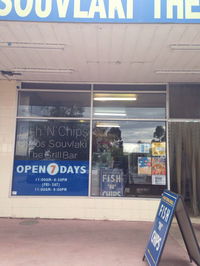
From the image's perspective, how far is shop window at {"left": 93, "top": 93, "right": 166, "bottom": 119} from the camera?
6289 millimetres

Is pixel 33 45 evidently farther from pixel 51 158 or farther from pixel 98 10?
pixel 51 158

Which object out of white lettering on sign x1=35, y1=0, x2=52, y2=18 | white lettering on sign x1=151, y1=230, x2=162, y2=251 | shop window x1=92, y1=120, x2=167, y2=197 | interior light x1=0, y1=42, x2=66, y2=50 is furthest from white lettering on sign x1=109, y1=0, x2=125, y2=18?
white lettering on sign x1=151, y1=230, x2=162, y2=251

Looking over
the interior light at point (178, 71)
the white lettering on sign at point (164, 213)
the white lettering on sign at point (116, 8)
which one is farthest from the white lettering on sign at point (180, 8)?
the white lettering on sign at point (164, 213)

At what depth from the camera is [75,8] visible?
140 inches

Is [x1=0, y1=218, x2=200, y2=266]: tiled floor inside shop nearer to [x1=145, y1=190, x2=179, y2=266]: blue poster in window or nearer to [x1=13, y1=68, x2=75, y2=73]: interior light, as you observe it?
[x1=145, y1=190, x2=179, y2=266]: blue poster in window

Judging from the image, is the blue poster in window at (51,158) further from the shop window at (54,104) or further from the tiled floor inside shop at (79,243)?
the tiled floor inside shop at (79,243)

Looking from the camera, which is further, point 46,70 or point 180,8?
point 46,70

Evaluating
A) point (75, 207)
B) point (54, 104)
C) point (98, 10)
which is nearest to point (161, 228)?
point (75, 207)

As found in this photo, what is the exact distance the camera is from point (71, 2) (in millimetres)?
3564

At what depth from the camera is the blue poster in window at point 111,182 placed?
6059 millimetres

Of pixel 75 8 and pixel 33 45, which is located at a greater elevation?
pixel 75 8

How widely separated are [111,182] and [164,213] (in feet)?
8.91

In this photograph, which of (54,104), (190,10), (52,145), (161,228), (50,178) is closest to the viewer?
(161,228)

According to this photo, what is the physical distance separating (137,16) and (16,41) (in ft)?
6.95
